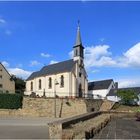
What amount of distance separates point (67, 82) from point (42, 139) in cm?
5904

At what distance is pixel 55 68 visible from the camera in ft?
280

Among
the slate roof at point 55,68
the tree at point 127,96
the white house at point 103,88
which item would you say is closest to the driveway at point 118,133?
the tree at point 127,96

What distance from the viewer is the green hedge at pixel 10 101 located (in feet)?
168

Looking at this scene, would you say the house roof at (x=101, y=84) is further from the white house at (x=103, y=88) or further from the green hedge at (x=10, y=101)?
the green hedge at (x=10, y=101)

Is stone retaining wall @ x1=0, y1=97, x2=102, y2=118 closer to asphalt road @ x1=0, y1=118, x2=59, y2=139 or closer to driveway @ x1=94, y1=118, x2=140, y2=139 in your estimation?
asphalt road @ x1=0, y1=118, x2=59, y2=139

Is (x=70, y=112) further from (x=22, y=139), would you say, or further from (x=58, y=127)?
(x=58, y=127)

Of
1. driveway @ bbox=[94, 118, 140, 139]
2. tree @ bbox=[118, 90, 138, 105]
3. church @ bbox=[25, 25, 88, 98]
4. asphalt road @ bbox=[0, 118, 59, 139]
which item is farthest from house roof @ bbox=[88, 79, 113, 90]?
driveway @ bbox=[94, 118, 140, 139]

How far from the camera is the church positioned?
75938 mm

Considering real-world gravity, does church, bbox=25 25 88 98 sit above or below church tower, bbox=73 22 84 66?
below

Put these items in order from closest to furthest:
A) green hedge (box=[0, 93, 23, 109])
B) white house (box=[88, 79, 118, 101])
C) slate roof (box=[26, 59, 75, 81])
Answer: green hedge (box=[0, 93, 23, 109])
slate roof (box=[26, 59, 75, 81])
white house (box=[88, 79, 118, 101])

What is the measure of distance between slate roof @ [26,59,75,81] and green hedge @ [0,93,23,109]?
86.7ft

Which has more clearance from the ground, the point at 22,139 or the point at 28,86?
the point at 28,86

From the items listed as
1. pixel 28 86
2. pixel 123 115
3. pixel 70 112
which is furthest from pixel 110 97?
pixel 123 115

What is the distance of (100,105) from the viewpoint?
65.2 meters
